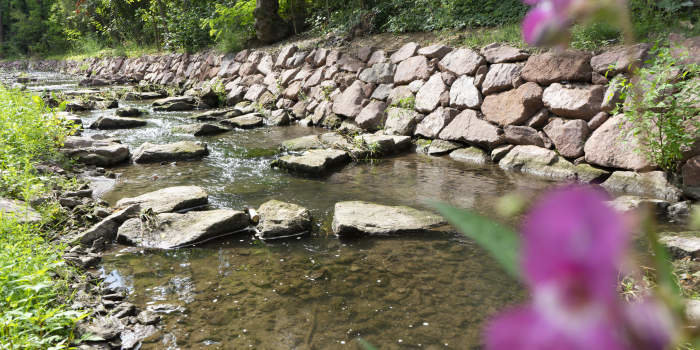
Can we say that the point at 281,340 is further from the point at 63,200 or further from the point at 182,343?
the point at 63,200

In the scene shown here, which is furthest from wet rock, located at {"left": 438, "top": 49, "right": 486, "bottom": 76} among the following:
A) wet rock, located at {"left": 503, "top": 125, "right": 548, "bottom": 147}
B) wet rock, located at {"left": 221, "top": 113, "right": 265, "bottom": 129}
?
wet rock, located at {"left": 221, "top": 113, "right": 265, "bottom": 129}

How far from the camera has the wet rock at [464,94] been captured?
19.8 feet

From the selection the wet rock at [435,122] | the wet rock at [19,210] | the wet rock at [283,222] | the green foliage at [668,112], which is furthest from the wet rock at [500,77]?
the wet rock at [19,210]

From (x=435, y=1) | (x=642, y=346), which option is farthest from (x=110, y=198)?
(x=435, y=1)

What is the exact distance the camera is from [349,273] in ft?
9.68

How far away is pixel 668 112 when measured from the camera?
371cm

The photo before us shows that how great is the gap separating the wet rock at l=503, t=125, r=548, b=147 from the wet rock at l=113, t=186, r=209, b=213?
3.59 m

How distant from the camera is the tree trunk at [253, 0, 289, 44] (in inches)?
423

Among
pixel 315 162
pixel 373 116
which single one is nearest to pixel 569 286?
pixel 315 162

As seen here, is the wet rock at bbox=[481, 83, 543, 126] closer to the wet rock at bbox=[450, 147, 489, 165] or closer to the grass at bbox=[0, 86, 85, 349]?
the wet rock at bbox=[450, 147, 489, 165]

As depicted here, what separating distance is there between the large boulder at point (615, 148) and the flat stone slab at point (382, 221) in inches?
78.0

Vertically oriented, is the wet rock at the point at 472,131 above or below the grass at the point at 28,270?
below

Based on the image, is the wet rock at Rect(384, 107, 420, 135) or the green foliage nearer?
the green foliage

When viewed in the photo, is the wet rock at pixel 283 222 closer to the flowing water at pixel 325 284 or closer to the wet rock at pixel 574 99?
the flowing water at pixel 325 284
